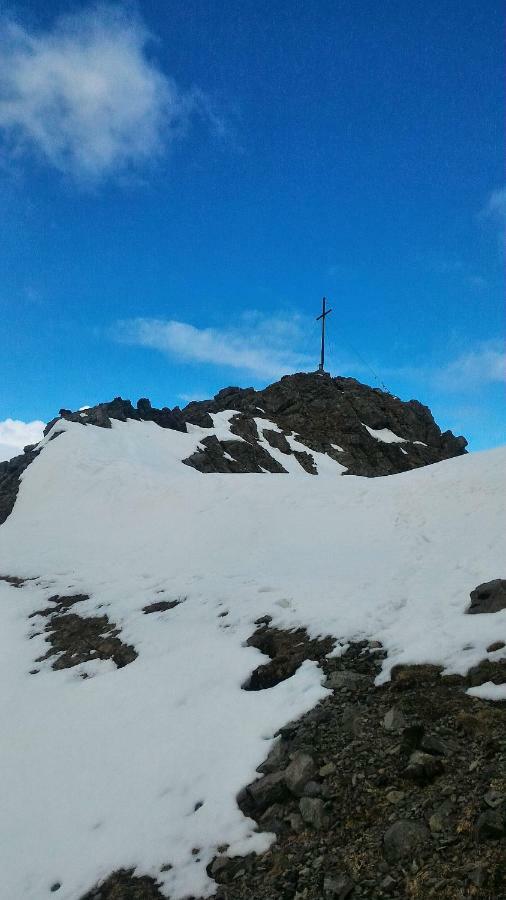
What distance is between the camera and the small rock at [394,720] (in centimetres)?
805

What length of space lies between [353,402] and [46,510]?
5282 cm

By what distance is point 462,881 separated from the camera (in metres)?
5.28

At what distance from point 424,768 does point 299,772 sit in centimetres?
179

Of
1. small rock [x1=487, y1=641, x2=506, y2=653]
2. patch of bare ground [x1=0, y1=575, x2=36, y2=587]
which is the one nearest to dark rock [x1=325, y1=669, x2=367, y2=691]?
small rock [x1=487, y1=641, x2=506, y2=653]

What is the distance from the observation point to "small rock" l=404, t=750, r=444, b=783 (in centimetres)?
697

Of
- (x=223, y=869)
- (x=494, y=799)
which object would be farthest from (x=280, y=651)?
(x=494, y=799)

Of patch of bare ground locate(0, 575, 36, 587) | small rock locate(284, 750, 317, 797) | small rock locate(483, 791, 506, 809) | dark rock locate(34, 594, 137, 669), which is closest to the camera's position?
small rock locate(483, 791, 506, 809)

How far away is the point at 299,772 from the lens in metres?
7.66

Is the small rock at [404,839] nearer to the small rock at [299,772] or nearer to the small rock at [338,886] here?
the small rock at [338,886]

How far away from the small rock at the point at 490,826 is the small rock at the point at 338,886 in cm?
151

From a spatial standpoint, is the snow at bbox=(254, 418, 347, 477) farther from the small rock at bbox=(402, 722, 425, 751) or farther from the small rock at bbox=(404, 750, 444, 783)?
the small rock at bbox=(404, 750, 444, 783)

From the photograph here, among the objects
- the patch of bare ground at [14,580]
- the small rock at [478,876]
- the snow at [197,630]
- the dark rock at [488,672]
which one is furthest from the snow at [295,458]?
the small rock at [478,876]

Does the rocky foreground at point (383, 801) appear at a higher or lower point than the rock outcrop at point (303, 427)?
lower

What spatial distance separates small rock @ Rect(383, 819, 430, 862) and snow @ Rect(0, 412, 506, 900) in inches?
73.8
